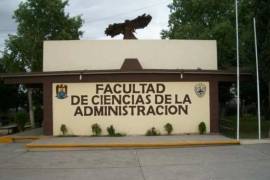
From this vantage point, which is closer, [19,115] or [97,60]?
[97,60]

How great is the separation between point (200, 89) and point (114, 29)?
618 centimetres

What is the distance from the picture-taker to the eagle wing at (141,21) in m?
26.5

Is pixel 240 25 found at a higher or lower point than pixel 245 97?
higher

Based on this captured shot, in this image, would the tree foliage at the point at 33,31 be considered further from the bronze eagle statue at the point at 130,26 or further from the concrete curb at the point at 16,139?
the concrete curb at the point at 16,139

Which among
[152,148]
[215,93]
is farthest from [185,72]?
[152,148]

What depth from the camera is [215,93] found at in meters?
23.5

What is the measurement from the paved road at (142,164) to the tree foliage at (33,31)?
18.6 meters

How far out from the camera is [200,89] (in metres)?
23.5

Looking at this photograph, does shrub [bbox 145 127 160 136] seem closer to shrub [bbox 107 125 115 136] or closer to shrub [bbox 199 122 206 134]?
shrub [bbox 107 125 115 136]

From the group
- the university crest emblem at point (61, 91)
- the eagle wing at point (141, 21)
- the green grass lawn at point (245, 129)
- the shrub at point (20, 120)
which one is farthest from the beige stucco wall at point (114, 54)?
the shrub at point (20, 120)

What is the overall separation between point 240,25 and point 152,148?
97.8ft

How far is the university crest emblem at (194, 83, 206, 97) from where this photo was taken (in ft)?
77.1

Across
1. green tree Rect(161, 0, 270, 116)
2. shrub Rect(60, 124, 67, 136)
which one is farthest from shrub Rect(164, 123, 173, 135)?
green tree Rect(161, 0, 270, 116)

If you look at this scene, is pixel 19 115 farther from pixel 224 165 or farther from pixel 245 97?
pixel 245 97
